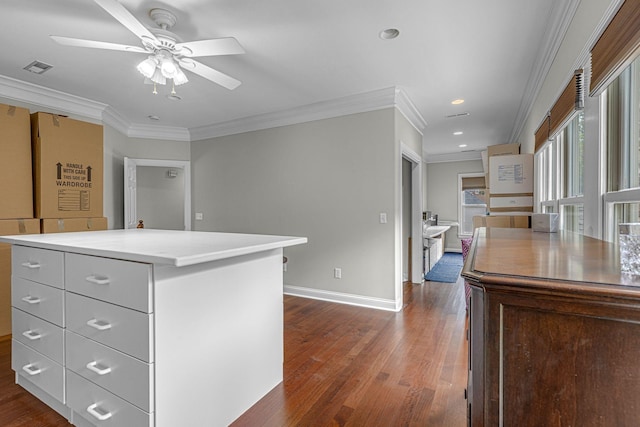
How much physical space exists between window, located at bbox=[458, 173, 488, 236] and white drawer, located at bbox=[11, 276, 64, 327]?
796 centimetres

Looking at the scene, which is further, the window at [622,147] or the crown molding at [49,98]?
the crown molding at [49,98]

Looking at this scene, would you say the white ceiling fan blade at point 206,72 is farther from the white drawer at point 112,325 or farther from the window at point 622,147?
the window at point 622,147

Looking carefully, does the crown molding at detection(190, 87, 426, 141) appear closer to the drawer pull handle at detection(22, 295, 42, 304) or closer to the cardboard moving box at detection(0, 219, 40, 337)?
the cardboard moving box at detection(0, 219, 40, 337)

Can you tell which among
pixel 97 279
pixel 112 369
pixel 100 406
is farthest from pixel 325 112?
pixel 100 406

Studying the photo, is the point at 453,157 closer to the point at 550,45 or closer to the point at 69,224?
the point at 550,45

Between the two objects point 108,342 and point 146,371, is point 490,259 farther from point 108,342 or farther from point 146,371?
point 108,342

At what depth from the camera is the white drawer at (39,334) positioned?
1.62 m

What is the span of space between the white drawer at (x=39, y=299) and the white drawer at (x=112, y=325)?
0.10 meters

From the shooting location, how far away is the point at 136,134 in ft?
15.4

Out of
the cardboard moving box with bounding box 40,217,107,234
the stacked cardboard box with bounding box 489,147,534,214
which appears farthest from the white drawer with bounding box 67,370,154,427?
the stacked cardboard box with bounding box 489,147,534,214

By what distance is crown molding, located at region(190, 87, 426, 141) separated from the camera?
343 centimetres

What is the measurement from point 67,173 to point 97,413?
273 cm

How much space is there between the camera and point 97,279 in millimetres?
1413

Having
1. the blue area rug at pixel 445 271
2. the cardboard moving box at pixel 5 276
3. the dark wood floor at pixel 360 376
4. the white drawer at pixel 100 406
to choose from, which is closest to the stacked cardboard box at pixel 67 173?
the cardboard moving box at pixel 5 276
